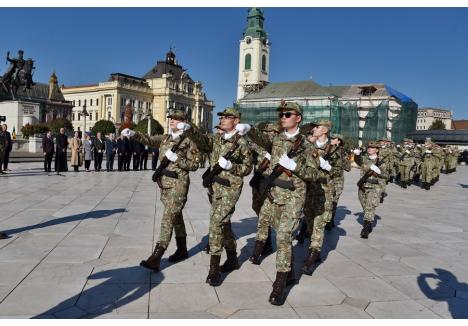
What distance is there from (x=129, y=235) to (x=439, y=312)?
485cm

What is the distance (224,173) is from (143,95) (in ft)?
368

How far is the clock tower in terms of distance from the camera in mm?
116438

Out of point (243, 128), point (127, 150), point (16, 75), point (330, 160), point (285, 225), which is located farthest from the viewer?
point (16, 75)

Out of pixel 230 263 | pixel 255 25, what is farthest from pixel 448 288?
pixel 255 25

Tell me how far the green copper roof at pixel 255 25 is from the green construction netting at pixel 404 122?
2152 inches

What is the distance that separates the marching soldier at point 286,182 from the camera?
4391 mm

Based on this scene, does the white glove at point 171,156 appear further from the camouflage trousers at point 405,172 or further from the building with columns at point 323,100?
the building with columns at point 323,100

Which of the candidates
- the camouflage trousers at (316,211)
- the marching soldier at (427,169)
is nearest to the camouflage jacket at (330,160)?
the camouflage trousers at (316,211)

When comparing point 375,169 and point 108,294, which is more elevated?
point 375,169

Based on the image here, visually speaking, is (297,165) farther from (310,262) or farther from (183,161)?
(310,262)

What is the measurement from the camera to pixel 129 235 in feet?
23.2

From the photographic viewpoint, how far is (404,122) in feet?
247

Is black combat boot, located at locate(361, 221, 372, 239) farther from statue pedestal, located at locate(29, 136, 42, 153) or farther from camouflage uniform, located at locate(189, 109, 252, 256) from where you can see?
statue pedestal, located at locate(29, 136, 42, 153)

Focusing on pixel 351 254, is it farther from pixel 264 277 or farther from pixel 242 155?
pixel 242 155
